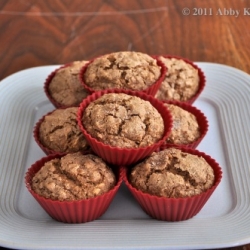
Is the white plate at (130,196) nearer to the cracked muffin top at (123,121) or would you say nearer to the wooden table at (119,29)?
the cracked muffin top at (123,121)

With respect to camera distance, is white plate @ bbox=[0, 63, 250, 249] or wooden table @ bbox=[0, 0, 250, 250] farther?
wooden table @ bbox=[0, 0, 250, 250]

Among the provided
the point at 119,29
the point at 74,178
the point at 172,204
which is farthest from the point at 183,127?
the point at 119,29

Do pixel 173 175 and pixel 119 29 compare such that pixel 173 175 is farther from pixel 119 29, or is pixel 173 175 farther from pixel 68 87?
pixel 119 29

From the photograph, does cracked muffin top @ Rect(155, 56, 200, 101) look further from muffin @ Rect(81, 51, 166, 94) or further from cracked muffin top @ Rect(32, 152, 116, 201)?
cracked muffin top @ Rect(32, 152, 116, 201)

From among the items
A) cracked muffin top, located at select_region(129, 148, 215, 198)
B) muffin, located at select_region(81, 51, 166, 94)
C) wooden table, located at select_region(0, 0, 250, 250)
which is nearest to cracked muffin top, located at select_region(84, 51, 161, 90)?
muffin, located at select_region(81, 51, 166, 94)

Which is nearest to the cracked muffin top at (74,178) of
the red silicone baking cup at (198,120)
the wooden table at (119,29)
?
the red silicone baking cup at (198,120)

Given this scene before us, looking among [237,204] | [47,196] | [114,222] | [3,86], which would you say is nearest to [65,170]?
[47,196]
